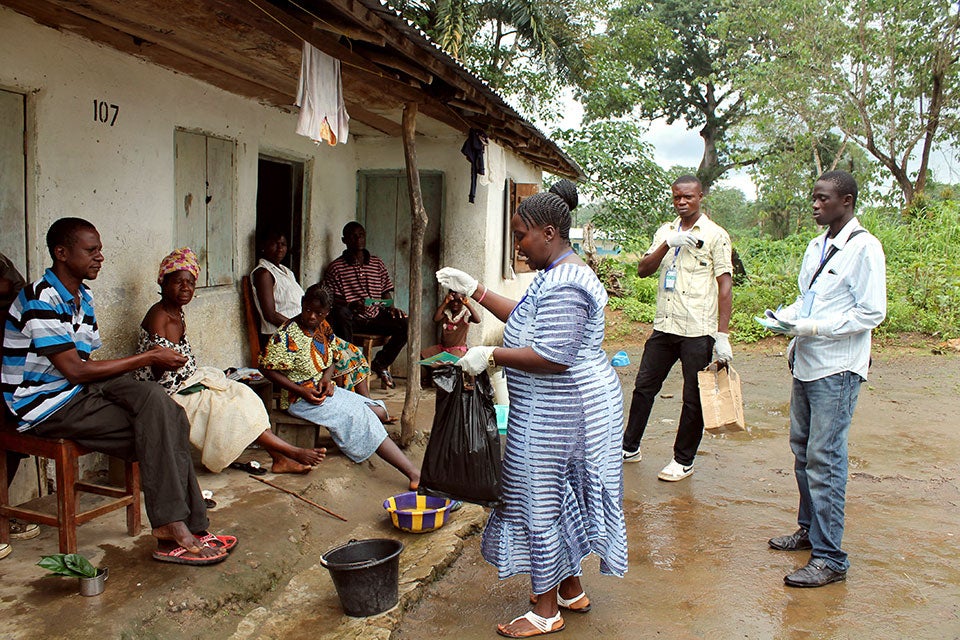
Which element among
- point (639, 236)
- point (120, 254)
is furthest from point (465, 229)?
point (639, 236)

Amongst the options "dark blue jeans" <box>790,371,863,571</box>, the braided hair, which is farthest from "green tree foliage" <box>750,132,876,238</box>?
"dark blue jeans" <box>790,371,863,571</box>

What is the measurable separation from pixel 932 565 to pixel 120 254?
505cm

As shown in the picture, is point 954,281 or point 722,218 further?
point 722,218

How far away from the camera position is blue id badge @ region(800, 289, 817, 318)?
3.62 meters

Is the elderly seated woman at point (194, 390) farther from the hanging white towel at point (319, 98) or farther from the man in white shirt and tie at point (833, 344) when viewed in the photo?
the man in white shirt and tie at point (833, 344)

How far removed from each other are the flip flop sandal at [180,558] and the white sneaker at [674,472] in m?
3.07

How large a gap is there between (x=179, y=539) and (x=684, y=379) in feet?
10.6

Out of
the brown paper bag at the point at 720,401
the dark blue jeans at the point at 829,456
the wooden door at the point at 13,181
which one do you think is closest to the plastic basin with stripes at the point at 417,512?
the brown paper bag at the point at 720,401

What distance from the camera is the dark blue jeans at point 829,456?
11.5 feet

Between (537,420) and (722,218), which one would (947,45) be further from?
(722,218)

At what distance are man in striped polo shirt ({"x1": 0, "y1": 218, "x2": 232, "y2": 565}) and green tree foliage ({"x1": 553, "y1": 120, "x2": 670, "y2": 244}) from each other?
509 inches

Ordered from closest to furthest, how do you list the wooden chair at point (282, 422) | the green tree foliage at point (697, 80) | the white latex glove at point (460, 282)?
the white latex glove at point (460, 282) < the wooden chair at point (282, 422) < the green tree foliage at point (697, 80)

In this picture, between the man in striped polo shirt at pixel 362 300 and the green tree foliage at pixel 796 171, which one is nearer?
the man in striped polo shirt at pixel 362 300

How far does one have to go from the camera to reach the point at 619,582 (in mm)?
3672
